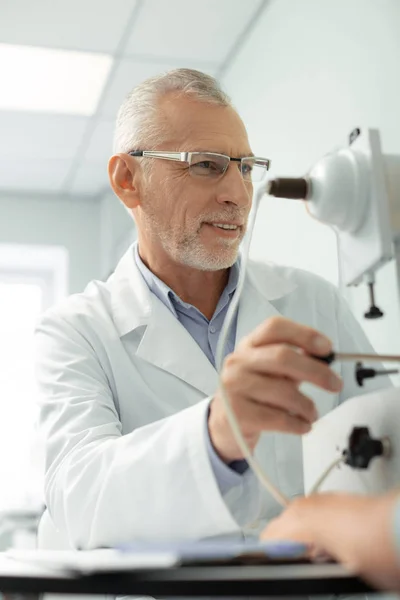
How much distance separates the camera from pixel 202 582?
1.61ft

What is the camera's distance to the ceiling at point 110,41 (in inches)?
113

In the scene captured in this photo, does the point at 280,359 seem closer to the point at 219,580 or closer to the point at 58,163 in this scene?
the point at 219,580

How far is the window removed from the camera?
4480mm

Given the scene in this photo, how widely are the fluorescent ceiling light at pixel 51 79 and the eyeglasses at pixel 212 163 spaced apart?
179cm

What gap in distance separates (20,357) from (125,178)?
318cm

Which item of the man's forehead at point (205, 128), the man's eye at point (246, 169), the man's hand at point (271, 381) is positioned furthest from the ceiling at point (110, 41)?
the man's hand at point (271, 381)

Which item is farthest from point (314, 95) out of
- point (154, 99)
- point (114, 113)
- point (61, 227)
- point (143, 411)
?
point (61, 227)

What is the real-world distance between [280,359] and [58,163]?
376 centimetres

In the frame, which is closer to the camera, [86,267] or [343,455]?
[343,455]

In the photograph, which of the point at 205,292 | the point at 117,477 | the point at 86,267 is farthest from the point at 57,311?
the point at 86,267

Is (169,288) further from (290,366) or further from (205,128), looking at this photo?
(290,366)

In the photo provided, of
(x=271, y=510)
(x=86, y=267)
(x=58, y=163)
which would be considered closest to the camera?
(x=271, y=510)

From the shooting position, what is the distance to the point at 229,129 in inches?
63.1

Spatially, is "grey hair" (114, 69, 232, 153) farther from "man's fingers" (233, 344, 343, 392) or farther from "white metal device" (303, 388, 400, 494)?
"man's fingers" (233, 344, 343, 392)
